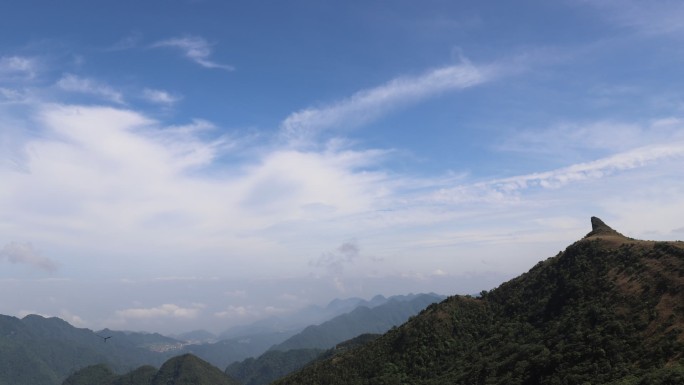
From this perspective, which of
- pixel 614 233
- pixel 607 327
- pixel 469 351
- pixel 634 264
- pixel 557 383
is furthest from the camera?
pixel 614 233

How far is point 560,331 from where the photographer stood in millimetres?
91688

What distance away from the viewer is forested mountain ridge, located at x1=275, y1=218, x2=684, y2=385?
70125 mm

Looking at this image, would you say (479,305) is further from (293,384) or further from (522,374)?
(293,384)

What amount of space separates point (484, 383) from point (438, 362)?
28.6 meters

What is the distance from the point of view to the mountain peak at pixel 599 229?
425 feet

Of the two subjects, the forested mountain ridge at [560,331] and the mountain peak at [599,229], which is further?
the mountain peak at [599,229]

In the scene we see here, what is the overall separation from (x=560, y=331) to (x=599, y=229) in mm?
55112

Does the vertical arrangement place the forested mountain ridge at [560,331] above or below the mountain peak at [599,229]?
below

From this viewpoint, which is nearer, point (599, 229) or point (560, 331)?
point (560, 331)

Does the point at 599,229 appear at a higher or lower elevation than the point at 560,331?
higher

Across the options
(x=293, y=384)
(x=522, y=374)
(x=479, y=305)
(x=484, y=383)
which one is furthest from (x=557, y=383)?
(x=293, y=384)

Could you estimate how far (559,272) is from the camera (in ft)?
381

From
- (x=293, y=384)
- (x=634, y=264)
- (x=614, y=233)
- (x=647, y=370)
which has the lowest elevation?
(x=293, y=384)

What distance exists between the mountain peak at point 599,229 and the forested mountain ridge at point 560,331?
15.1 inches
